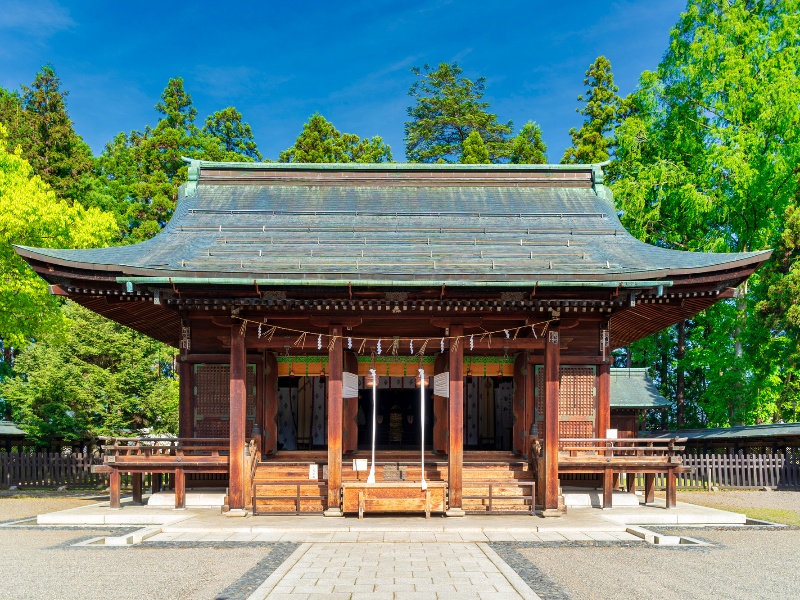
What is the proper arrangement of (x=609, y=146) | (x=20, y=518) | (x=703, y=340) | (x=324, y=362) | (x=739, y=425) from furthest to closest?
1. (x=609, y=146)
2. (x=703, y=340)
3. (x=739, y=425)
4. (x=324, y=362)
5. (x=20, y=518)

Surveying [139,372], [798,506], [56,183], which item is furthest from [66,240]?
[798,506]

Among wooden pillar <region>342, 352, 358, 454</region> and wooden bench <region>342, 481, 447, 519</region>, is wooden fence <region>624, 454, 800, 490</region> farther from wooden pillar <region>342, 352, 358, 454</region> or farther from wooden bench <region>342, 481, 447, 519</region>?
wooden bench <region>342, 481, 447, 519</region>

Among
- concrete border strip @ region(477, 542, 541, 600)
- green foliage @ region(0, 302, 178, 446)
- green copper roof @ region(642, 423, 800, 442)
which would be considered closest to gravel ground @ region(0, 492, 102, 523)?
green foliage @ region(0, 302, 178, 446)

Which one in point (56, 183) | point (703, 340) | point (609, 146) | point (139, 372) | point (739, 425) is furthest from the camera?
point (609, 146)

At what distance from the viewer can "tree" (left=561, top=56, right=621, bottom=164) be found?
3912 centimetres

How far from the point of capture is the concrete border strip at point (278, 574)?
322 inches

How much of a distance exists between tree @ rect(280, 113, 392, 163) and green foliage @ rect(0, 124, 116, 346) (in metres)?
20.2

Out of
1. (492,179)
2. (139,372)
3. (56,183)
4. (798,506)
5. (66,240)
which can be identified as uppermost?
(56,183)

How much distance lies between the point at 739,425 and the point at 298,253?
2140 centimetres

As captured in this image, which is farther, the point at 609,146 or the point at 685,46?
the point at 609,146

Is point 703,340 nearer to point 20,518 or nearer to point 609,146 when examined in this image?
point 609,146

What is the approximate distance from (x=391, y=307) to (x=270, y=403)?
4.98 meters

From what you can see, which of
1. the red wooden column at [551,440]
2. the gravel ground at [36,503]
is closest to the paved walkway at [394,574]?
the red wooden column at [551,440]

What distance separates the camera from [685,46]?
2941 centimetres
